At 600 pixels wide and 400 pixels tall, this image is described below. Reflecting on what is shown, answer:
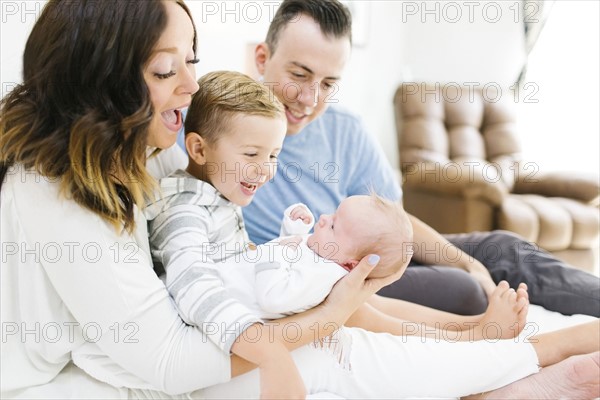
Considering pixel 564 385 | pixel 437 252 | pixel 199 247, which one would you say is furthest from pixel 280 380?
pixel 437 252

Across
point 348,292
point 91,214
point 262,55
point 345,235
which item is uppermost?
point 262,55

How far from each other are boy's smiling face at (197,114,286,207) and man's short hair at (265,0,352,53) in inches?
18.3

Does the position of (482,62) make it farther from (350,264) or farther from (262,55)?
(350,264)

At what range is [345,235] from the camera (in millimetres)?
1198

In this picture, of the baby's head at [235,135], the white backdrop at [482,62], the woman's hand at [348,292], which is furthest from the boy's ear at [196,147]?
the white backdrop at [482,62]

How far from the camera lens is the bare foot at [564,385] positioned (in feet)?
3.98

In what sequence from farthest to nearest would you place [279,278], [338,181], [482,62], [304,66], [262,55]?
1. [482,62]
2. [338,181]
3. [262,55]
4. [304,66]
5. [279,278]

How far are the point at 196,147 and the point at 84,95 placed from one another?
34 centimetres

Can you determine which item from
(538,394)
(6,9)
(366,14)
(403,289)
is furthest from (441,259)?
(366,14)

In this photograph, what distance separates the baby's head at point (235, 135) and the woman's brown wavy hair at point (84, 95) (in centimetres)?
25

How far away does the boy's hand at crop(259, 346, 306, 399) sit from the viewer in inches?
39.9

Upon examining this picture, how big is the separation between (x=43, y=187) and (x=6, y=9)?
699 millimetres

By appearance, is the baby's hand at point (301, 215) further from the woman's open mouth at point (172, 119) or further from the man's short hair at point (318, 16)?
the man's short hair at point (318, 16)

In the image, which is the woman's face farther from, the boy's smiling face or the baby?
the baby
